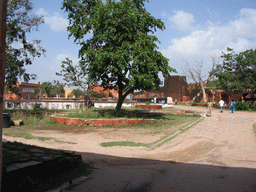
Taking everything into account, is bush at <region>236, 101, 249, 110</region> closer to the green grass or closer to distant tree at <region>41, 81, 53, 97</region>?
the green grass

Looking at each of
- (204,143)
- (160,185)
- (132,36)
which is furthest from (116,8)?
(160,185)

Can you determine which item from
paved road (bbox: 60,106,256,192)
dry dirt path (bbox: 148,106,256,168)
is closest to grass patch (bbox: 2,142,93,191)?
paved road (bbox: 60,106,256,192)

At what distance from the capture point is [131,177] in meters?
3.83

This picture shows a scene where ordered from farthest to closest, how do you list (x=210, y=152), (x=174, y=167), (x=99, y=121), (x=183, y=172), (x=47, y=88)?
(x=47, y=88) < (x=99, y=121) < (x=210, y=152) < (x=174, y=167) < (x=183, y=172)

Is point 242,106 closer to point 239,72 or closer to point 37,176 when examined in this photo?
point 239,72

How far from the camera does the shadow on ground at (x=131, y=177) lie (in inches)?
124

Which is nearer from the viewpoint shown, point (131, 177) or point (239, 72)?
point (131, 177)

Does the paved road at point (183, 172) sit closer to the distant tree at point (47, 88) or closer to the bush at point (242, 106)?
the bush at point (242, 106)

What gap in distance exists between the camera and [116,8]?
11.8 m

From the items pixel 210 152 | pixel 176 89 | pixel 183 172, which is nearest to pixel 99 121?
pixel 210 152

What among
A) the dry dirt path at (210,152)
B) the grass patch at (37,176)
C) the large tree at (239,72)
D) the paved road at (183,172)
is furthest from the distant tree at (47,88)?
the grass patch at (37,176)

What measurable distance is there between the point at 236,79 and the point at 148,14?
2126cm

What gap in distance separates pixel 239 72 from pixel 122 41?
22708 millimetres

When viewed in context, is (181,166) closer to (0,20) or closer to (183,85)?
(0,20)
